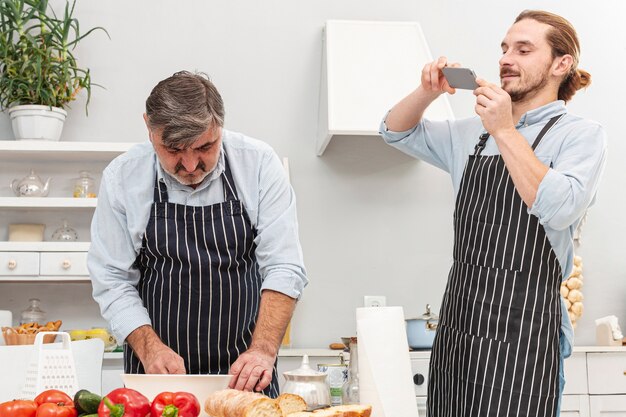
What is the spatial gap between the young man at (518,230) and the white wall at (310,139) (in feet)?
5.84

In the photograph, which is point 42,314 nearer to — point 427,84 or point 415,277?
point 415,277

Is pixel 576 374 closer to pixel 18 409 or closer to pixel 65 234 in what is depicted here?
pixel 65 234

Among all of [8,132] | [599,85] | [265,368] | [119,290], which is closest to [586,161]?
[265,368]

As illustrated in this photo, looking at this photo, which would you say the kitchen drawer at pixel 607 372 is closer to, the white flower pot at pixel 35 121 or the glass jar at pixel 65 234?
the glass jar at pixel 65 234

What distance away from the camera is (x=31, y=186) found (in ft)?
11.4

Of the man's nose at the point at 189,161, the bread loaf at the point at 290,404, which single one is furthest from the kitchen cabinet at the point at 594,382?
the bread loaf at the point at 290,404

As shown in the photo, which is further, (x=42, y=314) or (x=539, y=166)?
(x=42, y=314)

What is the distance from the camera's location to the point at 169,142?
1771 millimetres

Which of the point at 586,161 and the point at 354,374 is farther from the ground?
the point at 586,161

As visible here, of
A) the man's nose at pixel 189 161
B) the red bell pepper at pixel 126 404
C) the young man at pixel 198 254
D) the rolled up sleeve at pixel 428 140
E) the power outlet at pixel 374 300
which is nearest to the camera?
the red bell pepper at pixel 126 404

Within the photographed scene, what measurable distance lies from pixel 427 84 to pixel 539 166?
42 centimetres

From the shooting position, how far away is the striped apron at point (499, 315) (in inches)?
71.1

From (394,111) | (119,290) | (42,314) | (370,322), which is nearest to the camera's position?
(370,322)

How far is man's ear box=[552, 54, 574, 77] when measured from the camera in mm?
2020
